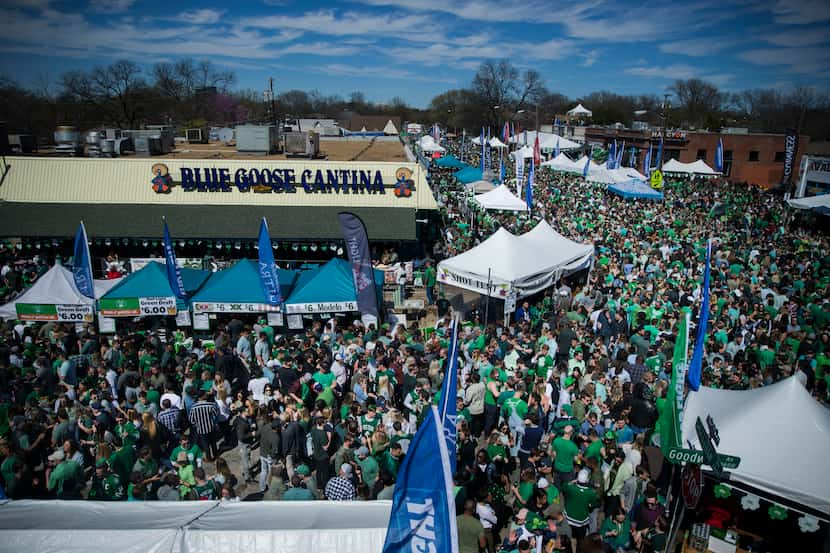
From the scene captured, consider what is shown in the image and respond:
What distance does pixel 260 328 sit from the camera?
11.8 meters

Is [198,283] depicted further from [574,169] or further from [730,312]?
[574,169]

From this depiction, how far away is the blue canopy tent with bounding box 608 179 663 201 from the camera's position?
1147 inches

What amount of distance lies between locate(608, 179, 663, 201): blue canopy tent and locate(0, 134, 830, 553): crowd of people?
14624 millimetres

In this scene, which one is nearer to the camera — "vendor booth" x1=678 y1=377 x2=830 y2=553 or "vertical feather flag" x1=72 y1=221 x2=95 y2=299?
"vendor booth" x1=678 y1=377 x2=830 y2=553

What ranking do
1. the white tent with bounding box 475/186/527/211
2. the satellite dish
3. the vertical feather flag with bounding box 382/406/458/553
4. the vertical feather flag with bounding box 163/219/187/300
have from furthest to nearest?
1. the satellite dish
2. the white tent with bounding box 475/186/527/211
3. the vertical feather flag with bounding box 163/219/187/300
4. the vertical feather flag with bounding box 382/406/458/553

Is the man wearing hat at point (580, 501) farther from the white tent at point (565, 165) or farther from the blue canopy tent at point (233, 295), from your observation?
the white tent at point (565, 165)

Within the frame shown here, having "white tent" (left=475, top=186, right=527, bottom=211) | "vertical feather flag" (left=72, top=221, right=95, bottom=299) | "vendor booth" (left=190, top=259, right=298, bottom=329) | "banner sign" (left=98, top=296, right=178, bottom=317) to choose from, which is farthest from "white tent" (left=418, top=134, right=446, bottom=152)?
"vertical feather flag" (left=72, top=221, right=95, bottom=299)

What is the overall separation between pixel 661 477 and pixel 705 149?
158 feet

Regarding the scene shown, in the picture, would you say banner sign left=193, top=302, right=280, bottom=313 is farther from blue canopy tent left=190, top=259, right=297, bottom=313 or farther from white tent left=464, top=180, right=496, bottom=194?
white tent left=464, top=180, right=496, bottom=194

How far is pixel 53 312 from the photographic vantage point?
1164 cm

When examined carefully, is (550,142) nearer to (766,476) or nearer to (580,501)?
(766,476)

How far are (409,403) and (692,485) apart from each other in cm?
442

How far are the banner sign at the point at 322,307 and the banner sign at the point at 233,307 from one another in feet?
1.10

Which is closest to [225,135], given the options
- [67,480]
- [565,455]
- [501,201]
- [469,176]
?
[469,176]
